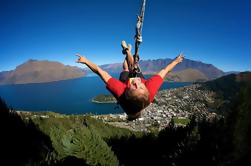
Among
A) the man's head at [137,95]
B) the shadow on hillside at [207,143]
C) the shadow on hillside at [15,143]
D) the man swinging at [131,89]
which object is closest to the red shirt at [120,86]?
the man swinging at [131,89]

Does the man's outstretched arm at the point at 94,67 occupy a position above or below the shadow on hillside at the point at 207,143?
above

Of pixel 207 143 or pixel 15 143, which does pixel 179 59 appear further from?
pixel 15 143

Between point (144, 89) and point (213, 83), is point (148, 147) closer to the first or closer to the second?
point (144, 89)

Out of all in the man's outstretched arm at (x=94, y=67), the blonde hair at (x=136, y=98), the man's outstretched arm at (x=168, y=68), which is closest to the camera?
the blonde hair at (x=136, y=98)

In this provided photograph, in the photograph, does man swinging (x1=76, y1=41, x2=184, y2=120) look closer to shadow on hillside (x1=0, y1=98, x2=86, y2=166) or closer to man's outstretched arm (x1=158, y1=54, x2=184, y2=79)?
man's outstretched arm (x1=158, y1=54, x2=184, y2=79)

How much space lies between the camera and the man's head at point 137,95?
12.1 feet

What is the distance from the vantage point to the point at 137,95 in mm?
3672

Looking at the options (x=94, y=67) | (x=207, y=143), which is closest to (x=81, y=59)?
(x=94, y=67)

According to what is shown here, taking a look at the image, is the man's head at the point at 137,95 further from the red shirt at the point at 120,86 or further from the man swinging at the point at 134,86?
the red shirt at the point at 120,86

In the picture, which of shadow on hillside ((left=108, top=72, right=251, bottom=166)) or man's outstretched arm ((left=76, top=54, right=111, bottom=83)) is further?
man's outstretched arm ((left=76, top=54, right=111, bottom=83))

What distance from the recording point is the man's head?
12.1 ft

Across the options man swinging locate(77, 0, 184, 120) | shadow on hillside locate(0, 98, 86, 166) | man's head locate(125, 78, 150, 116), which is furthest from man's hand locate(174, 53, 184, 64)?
shadow on hillside locate(0, 98, 86, 166)

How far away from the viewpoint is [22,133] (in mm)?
4145

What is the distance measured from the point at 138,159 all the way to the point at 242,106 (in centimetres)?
794
